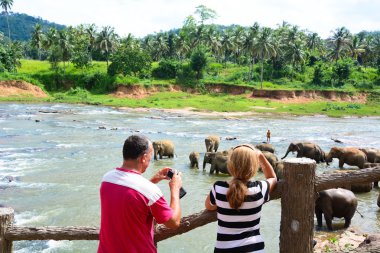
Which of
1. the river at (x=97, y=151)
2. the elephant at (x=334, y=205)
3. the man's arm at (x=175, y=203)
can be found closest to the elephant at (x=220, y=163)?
the river at (x=97, y=151)

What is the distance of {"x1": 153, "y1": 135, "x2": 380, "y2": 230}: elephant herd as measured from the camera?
38.6 feet

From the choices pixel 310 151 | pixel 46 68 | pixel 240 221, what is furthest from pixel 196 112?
pixel 240 221

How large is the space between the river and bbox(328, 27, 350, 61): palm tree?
33.8m

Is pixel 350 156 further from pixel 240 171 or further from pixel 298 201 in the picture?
pixel 240 171

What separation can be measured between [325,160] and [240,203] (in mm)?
20607

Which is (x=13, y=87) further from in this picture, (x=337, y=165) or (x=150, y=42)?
(x=337, y=165)

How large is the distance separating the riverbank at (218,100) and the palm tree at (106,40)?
45.5 feet

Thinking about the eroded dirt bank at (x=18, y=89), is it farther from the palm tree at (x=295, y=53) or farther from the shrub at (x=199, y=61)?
the palm tree at (x=295, y=53)

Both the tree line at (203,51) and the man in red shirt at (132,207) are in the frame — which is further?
the tree line at (203,51)

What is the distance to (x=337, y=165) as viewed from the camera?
2275 centimetres

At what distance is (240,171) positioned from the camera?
359 centimetres

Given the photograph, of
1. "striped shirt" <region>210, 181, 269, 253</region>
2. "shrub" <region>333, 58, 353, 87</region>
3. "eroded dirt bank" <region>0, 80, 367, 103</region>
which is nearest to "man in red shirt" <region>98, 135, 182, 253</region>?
"striped shirt" <region>210, 181, 269, 253</region>

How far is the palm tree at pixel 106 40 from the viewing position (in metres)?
78.2

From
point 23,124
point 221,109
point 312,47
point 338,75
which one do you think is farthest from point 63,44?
point 312,47
